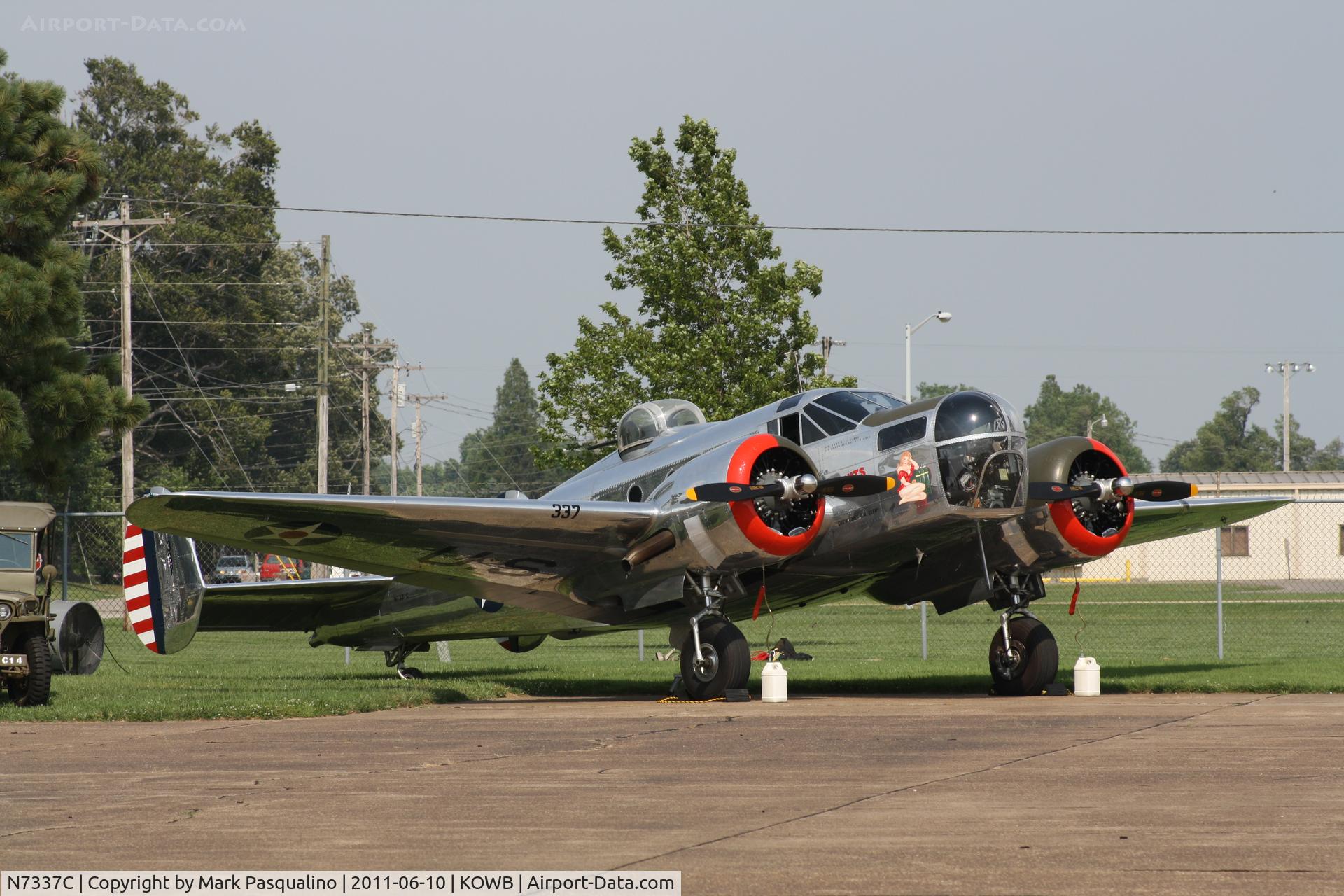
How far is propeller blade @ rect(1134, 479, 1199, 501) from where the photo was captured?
17281 mm

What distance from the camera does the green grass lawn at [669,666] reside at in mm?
16344

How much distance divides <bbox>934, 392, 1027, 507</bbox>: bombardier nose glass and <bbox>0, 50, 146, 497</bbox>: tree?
57.1 ft

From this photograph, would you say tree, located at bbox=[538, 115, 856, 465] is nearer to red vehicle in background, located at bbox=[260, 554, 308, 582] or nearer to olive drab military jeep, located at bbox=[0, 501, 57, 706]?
olive drab military jeep, located at bbox=[0, 501, 57, 706]

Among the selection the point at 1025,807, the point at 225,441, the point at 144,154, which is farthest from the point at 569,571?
the point at 144,154

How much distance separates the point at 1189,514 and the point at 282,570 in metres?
44.7

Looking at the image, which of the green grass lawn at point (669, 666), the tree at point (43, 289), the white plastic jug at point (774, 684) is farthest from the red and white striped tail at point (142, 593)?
the tree at point (43, 289)

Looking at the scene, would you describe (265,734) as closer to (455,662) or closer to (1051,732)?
(1051,732)

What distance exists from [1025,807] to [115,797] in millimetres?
5287

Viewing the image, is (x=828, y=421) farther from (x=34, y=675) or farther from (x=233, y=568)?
(x=233, y=568)

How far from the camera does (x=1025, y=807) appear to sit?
25.8 ft

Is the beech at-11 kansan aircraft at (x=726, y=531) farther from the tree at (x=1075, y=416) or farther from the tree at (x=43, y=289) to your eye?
the tree at (x=1075, y=416)

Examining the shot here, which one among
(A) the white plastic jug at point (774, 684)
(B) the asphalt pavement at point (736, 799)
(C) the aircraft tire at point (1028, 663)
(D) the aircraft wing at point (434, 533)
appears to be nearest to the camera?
(B) the asphalt pavement at point (736, 799)

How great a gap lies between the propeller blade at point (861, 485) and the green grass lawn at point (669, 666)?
3.61m

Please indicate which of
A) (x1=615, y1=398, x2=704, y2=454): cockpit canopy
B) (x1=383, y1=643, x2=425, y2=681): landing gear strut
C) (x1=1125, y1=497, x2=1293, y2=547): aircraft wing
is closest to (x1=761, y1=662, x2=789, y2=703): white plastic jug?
(x1=615, y1=398, x2=704, y2=454): cockpit canopy
